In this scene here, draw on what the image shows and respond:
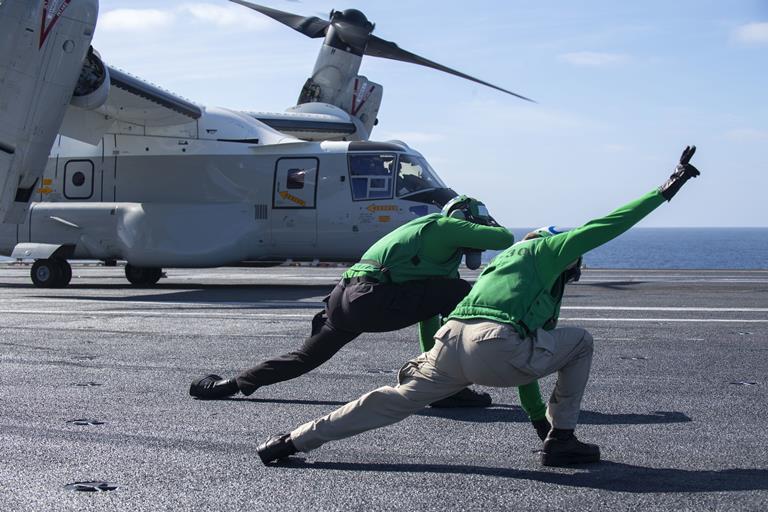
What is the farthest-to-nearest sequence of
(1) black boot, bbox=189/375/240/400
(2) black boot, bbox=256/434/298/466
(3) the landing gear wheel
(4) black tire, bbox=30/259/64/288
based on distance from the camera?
(3) the landing gear wheel, (4) black tire, bbox=30/259/64/288, (1) black boot, bbox=189/375/240/400, (2) black boot, bbox=256/434/298/466

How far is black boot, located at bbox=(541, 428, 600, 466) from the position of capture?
17.8 feet

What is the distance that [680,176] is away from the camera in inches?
207

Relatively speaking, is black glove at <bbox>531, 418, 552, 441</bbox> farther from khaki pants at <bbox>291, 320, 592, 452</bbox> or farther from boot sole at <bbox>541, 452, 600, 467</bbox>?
boot sole at <bbox>541, 452, 600, 467</bbox>

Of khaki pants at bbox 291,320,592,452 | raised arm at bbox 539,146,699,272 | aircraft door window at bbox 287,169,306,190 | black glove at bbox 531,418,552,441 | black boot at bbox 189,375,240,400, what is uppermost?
aircraft door window at bbox 287,169,306,190

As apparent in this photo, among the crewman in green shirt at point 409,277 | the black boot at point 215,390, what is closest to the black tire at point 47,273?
the black boot at point 215,390

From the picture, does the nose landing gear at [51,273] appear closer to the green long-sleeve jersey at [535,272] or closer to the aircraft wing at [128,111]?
the aircraft wing at [128,111]

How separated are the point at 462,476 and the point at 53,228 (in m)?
17.3

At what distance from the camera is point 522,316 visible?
17.2ft

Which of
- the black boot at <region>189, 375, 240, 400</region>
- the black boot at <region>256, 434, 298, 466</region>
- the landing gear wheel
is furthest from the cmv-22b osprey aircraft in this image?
the black boot at <region>256, 434, 298, 466</region>

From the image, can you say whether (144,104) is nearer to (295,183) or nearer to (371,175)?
(295,183)

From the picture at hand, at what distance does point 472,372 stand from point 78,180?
689 inches

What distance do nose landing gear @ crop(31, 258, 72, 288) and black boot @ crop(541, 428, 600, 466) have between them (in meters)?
17.2

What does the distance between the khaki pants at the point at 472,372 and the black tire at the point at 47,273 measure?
659 inches

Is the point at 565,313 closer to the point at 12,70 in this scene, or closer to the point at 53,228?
the point at 12,70
